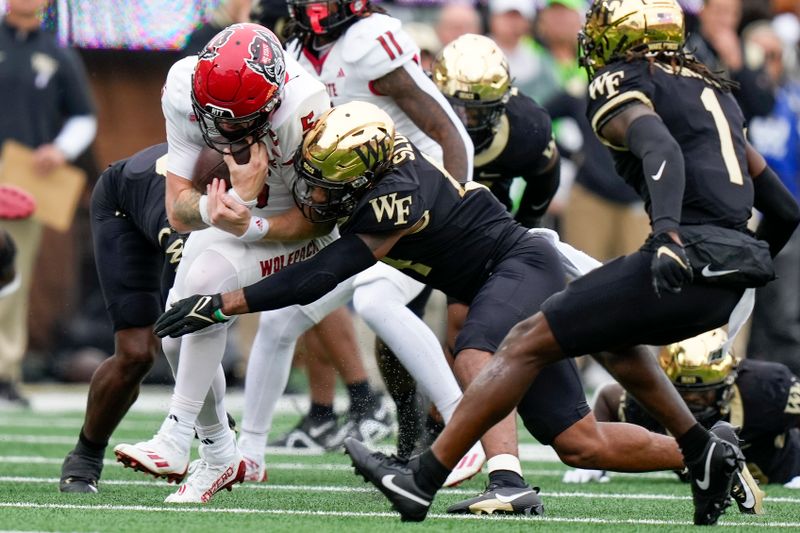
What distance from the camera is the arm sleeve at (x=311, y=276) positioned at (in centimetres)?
466

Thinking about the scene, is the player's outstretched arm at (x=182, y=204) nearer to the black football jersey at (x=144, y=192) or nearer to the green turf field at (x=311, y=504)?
the black football jersey at (x=144, y=192)

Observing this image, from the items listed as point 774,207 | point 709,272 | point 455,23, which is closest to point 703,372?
point 774,207

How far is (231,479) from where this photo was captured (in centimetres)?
525

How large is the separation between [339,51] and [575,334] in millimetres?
2281

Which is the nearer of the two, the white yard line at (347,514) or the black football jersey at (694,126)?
the black football jersey at (694,126)

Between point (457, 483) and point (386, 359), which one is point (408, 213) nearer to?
point (457, 483)

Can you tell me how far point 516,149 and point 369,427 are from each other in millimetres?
1431

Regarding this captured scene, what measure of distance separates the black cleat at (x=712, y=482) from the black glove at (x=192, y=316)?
4.85 ft

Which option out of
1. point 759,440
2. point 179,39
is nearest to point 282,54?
point 759,440

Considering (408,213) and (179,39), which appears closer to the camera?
(408,213)

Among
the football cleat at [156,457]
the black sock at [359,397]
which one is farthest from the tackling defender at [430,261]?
the black sock at [359,397]

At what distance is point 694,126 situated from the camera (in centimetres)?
462

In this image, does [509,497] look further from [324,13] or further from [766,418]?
[324,13]

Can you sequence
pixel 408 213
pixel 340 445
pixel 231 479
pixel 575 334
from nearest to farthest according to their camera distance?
1. pixel 575 334
2. pixel 408 213
3. pixel 231 479
4. pixel 340 445
